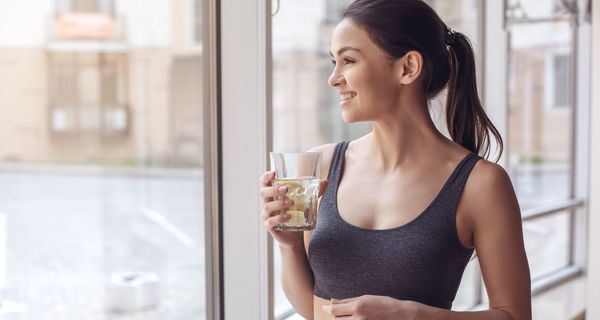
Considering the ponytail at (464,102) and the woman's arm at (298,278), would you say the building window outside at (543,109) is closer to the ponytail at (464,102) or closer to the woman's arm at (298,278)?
the ponytail at (464,102)

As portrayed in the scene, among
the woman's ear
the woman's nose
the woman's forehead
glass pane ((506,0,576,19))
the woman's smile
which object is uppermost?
glass pane ((506,0,576,19))

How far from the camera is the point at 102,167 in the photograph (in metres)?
1.67

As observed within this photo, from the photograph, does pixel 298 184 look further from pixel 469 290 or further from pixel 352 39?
pixel 469 290

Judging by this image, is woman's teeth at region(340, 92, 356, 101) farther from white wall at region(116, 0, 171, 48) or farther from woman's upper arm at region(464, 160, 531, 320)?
white wall at region(116, 0, 171, 48)

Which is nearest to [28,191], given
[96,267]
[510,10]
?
[96,267]

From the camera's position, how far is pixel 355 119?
1243mm

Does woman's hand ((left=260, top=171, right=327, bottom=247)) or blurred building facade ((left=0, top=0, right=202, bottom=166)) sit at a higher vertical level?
blurred building facade ((left=0, top=0, right=202, bottom=166))

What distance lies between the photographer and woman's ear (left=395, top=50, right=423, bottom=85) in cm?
127

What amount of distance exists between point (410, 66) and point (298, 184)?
330mm

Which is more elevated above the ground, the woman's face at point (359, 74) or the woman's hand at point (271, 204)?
the woman's face at point (359, 74)

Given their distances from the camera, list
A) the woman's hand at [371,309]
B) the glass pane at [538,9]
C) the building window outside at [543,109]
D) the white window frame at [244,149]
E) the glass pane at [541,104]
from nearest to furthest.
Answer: the woman's hand at [371,309] → the white window frame at [244,149] → the glass pane at [538,9] → the building window outside at [543,109] → the glass pane at [541,104]

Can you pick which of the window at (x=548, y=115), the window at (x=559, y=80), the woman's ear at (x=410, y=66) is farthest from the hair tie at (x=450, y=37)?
the window at (x=559, y=80)

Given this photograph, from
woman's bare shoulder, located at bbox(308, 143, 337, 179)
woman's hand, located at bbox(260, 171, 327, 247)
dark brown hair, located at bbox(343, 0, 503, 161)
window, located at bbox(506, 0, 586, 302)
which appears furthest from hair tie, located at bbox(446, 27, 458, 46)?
window, located at bbox(506, 0, 586, 302)

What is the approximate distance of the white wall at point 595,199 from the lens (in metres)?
3.00
